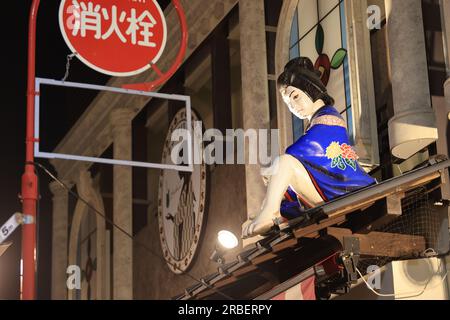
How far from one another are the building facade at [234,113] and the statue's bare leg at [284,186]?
120 cm

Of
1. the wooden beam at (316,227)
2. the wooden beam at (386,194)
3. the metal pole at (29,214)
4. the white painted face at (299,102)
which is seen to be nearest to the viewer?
the metal pole at (29,214)

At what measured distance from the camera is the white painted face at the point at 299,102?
11.4 meters

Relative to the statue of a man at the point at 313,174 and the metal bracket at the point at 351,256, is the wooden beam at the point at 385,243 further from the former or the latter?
the statue of a man at the point at 313,174

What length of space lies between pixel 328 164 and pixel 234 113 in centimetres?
716

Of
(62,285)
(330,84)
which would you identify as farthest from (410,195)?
(62,285)

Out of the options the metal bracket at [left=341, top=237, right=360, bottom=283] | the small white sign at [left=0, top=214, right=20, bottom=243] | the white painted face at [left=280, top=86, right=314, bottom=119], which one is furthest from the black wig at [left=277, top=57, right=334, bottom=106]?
the small white sign at [left=0, top=214, right=20, bottom=243]

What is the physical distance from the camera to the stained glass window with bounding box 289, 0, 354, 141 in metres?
12.8

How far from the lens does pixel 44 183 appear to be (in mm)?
25047

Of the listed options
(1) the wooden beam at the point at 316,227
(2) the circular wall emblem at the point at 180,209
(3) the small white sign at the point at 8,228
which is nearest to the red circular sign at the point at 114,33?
(1) the wooden beam at the point at 316,227

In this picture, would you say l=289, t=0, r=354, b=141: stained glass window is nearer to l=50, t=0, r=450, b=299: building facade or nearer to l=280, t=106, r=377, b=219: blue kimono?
l=50, t=0, r=450, b=299: building facade

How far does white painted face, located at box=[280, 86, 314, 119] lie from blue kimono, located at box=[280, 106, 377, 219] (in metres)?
0.31

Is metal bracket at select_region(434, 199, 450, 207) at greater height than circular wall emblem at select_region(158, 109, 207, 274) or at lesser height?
lesser

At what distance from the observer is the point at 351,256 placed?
10.2 metres

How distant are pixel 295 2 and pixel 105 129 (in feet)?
28.9
